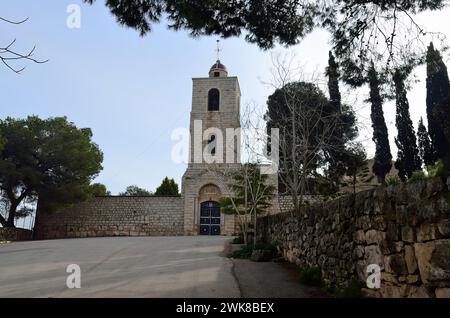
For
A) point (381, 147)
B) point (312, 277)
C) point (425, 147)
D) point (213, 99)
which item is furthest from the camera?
point (213, 99)

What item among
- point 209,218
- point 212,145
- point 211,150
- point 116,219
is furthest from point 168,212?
point 212,145

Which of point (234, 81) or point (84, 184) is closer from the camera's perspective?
point (84, 184)

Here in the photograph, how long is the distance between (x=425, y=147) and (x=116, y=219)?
1903 centimetres

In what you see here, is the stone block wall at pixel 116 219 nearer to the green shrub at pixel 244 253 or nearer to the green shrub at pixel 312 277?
the green shrub at pixel 244 253

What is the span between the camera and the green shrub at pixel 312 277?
6381 millimetres

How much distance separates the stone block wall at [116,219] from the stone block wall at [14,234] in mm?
639

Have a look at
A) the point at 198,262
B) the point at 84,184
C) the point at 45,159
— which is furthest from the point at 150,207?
the point at 198,262

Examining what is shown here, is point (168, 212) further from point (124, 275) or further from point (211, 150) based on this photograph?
point (124, 275)

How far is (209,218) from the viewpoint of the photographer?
23781 mm

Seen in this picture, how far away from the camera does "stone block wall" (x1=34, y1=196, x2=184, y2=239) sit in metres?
23.6

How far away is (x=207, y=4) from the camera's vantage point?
5.50 metres

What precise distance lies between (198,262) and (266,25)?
589 cm

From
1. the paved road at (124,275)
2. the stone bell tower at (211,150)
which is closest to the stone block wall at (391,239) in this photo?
the paved road at (124,275)
